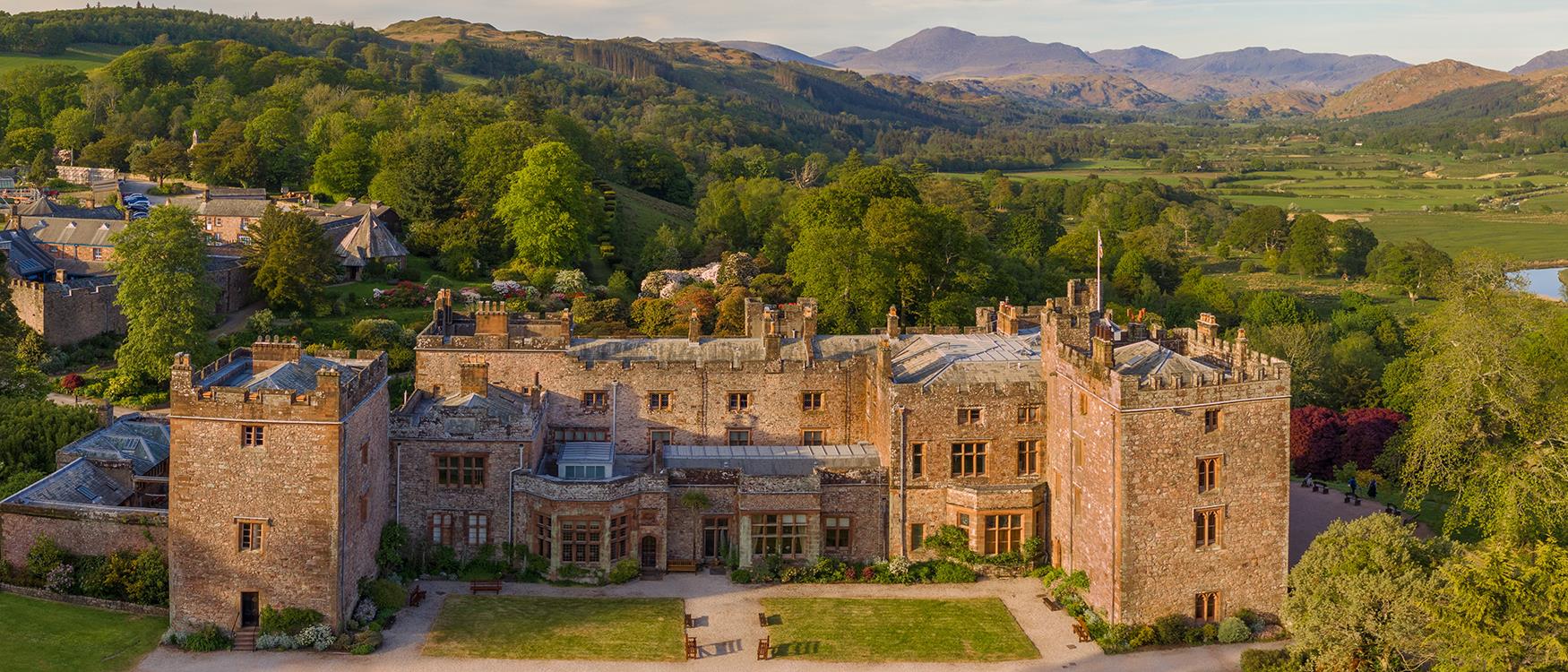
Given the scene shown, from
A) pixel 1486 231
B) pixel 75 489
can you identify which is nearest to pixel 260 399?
pixel 75 489

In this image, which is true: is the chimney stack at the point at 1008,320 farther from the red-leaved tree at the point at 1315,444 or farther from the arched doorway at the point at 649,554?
the arched doorway at the point at 649,554

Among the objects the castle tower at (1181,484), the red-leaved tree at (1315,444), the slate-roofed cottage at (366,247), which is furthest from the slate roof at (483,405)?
the slate-roofed cottage at (366,247)

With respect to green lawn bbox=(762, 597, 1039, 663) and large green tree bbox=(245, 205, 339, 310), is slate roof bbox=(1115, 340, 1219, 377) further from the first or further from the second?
large green tree bbox=(245, 205, 339, 310)

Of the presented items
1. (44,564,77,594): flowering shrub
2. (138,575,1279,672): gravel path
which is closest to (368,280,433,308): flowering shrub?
(138,575,1279,672): gravel path

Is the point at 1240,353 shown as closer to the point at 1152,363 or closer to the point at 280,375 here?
the point at 1152,363

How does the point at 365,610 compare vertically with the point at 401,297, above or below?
below

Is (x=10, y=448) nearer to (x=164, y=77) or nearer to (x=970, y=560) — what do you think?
(x=970, y=560)

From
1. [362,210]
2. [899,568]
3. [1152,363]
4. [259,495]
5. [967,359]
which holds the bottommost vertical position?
[899,568]
